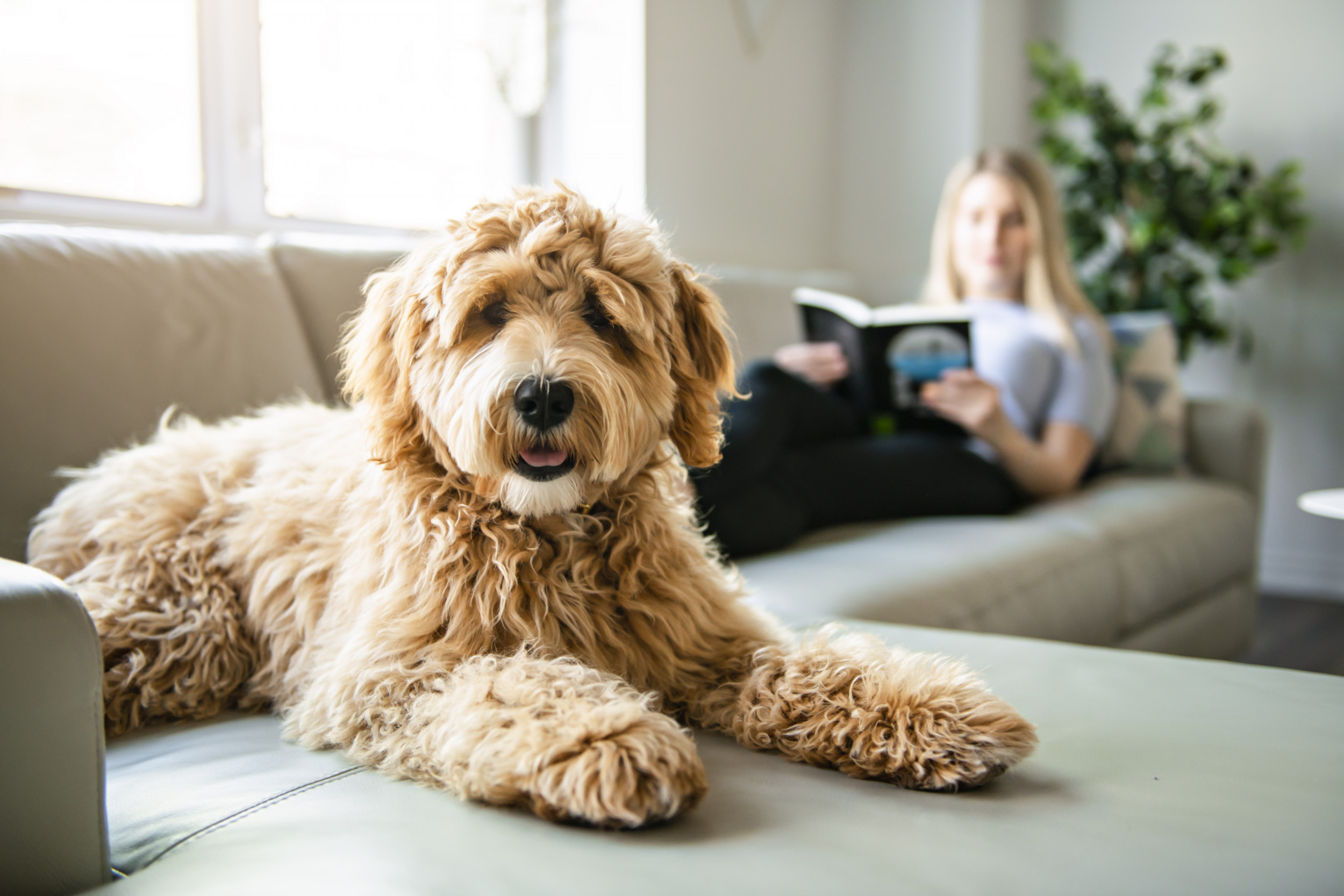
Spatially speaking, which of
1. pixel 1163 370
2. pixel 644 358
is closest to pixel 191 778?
pixel 644 358

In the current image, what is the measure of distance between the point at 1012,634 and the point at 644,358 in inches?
55.5

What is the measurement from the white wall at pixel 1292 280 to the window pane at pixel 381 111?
343cm

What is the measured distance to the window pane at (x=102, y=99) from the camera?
94.2 inches

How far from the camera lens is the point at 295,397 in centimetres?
206

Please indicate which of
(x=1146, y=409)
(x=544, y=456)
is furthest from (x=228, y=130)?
(x=1146, y=409)

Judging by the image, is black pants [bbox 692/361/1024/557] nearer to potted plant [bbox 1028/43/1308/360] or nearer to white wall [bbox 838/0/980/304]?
potted plant [bbox 1028/43/1308/360]

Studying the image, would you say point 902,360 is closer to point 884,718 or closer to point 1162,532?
point 1162,532

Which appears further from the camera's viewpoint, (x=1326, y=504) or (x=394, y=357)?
(x=1326, y=504)

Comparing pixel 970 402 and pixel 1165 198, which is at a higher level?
pixel 1165 198

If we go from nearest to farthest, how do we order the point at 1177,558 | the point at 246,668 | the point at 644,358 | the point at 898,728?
the point at 898,728
the point at 644,358
the point at 246,668
the point at 1177,558

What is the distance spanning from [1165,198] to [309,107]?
3.52 meters

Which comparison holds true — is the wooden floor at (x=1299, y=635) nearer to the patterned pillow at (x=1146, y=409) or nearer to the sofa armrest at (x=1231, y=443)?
the sofa armrest at (x=1231, y=443)

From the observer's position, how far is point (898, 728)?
113 centimetres

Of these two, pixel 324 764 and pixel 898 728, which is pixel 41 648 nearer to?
pixel 324 764
